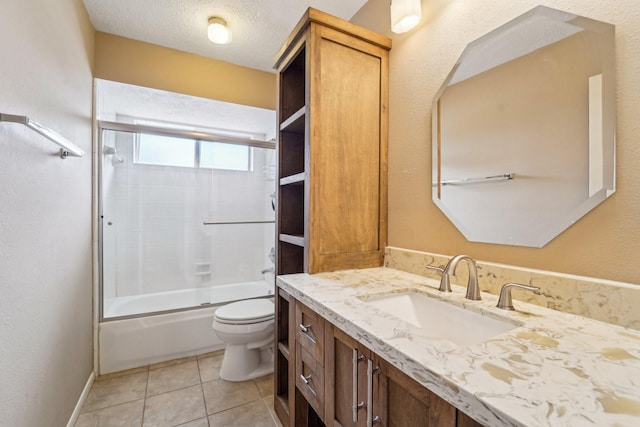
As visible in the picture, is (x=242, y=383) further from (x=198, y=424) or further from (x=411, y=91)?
(x=411, y=91)

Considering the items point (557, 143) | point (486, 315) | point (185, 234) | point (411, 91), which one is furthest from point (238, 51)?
point (486, 315)

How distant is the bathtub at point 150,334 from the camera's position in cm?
207

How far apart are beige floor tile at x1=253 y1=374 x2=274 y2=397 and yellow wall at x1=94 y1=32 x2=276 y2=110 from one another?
2251 mm

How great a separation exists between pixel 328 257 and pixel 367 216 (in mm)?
308

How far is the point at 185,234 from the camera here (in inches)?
114

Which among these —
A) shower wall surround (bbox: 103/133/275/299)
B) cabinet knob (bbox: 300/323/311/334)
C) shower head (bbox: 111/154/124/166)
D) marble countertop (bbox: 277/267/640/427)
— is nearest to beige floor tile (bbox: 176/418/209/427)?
cabinet knob (bbox: 300/323/311/334)

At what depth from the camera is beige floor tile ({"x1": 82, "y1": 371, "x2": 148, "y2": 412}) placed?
1.72 metres

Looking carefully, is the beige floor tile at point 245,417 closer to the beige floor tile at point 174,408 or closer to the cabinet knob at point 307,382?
the beige floor tile at point 174,408

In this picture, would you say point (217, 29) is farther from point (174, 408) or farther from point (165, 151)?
point (174, 408)

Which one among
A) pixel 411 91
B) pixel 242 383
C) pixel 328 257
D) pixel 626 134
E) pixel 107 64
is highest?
pixel 107 64

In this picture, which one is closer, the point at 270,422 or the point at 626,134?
the point at 626,134

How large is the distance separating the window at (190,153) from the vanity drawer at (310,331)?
2201mm

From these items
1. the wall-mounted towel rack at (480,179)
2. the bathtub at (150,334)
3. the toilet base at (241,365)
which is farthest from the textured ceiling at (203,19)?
the toilet base at (241,365)

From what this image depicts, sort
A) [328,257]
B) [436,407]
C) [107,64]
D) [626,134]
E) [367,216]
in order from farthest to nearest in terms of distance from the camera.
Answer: [107,64] → [367,216] → [328,257] → [626,134] → [436,407]
